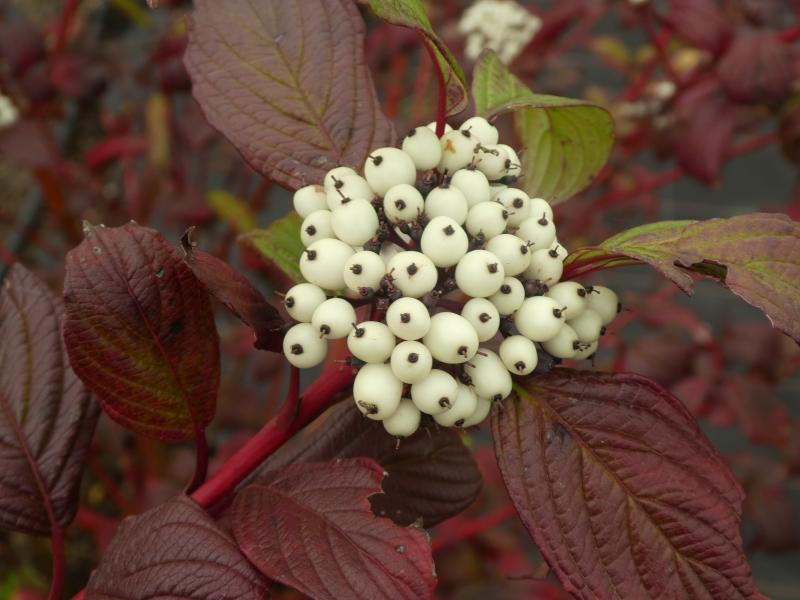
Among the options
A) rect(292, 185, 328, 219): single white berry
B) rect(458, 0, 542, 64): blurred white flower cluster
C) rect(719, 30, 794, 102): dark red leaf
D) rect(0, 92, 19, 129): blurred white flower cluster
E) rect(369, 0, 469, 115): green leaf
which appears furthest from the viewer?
rect(458, 0, 542, 64): blurred white flower cluster

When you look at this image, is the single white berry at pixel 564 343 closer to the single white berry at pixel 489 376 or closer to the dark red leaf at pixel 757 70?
the single white berry at pixel 489 376

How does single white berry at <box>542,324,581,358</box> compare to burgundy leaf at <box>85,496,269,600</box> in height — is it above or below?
above

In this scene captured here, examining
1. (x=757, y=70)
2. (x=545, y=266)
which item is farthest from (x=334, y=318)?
(x=757, y=70)

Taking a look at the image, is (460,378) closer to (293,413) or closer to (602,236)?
(293,413)

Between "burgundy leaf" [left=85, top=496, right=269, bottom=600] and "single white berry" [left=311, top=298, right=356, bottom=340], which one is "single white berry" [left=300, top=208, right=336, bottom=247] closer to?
"single white berry" [left=311, top=298, right=356, bottom=340]

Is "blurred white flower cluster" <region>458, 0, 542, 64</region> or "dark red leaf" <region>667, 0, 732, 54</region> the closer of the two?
"dark red leaf" <region>667, 0, 732, 54</region>

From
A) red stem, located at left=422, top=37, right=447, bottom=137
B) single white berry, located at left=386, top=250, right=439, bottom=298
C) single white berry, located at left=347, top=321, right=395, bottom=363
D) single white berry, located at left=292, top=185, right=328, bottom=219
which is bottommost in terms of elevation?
single white berry, located at left=347, top=321, right=395, bottom=363

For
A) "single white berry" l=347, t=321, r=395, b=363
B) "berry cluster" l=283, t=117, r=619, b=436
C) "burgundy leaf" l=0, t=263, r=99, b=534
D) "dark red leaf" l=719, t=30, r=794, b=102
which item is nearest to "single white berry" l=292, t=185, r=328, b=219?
"berry cluster" l=283, t=117, r=619, b=436

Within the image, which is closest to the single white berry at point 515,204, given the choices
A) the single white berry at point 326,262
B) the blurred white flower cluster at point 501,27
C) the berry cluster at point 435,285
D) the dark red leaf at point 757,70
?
the berry cluster at point 435,285
